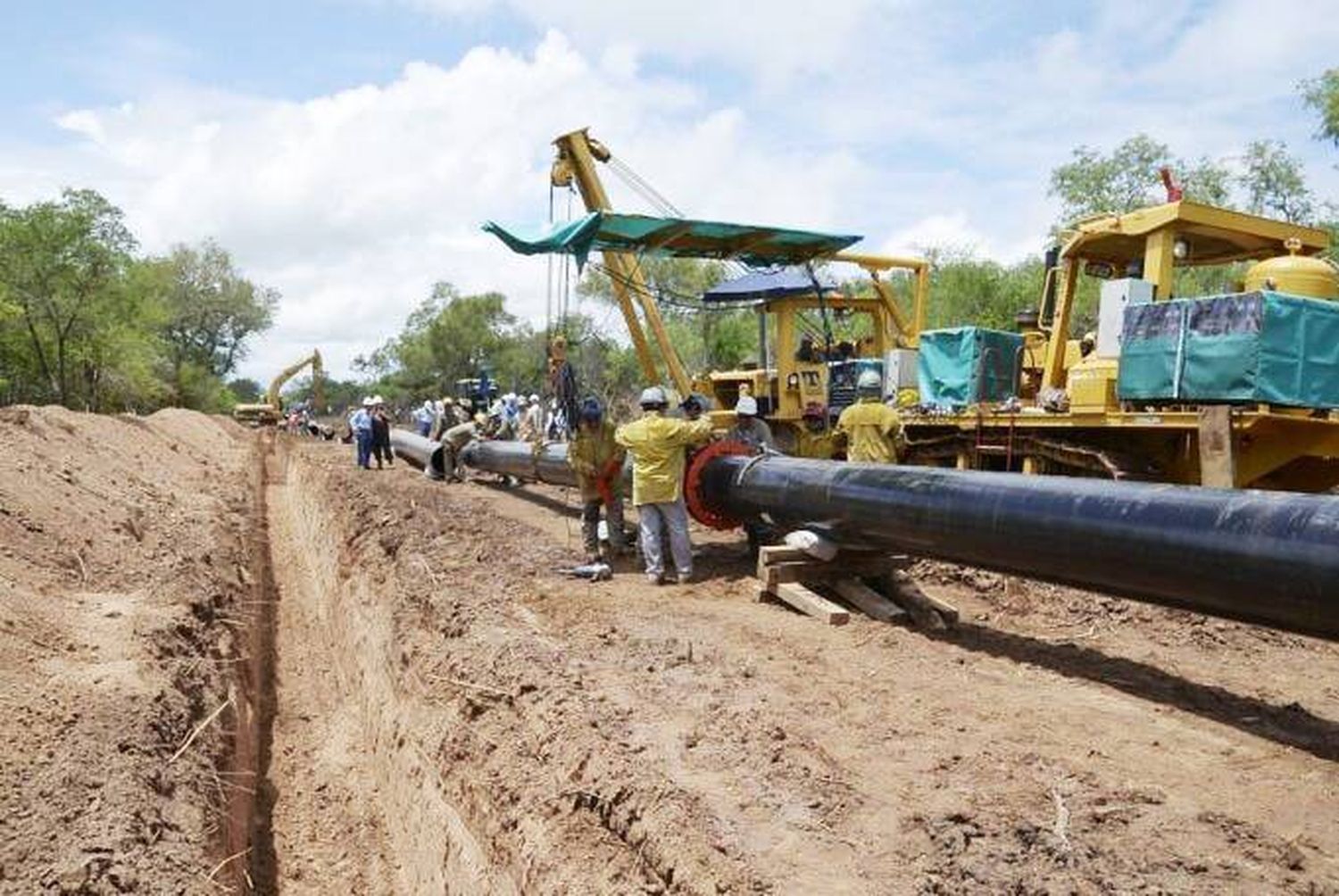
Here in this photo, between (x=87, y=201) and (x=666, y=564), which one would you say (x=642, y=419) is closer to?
(x=666, y=564)

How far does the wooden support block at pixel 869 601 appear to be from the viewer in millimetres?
6391

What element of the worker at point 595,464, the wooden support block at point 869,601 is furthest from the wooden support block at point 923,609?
the worker at point 595,464

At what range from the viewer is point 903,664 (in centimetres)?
545

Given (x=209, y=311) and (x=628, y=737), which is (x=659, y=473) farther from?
(x=209, y=311)

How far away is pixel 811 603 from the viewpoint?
21.1 ft

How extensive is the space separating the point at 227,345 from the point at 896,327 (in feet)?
212

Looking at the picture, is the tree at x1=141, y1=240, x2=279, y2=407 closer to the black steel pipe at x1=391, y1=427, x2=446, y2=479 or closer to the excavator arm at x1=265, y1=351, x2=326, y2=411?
the excavator arm at x1=265, y1=351, x2=326, y2=411

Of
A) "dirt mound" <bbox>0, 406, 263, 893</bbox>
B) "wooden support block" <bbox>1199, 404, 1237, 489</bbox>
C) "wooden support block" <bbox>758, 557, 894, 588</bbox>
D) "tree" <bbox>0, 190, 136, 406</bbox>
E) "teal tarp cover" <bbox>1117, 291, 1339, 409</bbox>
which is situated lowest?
"dirt mound" <bbox>0, 406, 263, 893</bbox>

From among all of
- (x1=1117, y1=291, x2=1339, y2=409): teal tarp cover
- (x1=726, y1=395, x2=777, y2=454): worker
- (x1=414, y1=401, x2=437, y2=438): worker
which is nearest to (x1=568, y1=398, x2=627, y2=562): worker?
(x1=726, y1=395, x2=777, y2=454): worker

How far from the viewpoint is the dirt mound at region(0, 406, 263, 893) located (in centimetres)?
396

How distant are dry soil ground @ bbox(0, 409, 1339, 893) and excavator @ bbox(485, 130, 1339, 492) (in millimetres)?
1489

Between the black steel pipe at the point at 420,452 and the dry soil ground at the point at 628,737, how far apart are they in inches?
298

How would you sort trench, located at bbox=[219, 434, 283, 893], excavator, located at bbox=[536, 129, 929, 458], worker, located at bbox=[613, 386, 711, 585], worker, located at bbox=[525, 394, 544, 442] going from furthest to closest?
worker, located at bbox=[525, 394, 544, 442] → excavator, located at bbox=[536, 129, 929, 458] → worker, located at bbox=[613, 386, 711, 585] → trench, located at bbox=[219, 434, 283, 893]

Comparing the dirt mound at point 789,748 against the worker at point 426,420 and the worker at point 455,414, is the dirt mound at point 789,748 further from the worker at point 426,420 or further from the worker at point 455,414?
the worker at point 426,420
